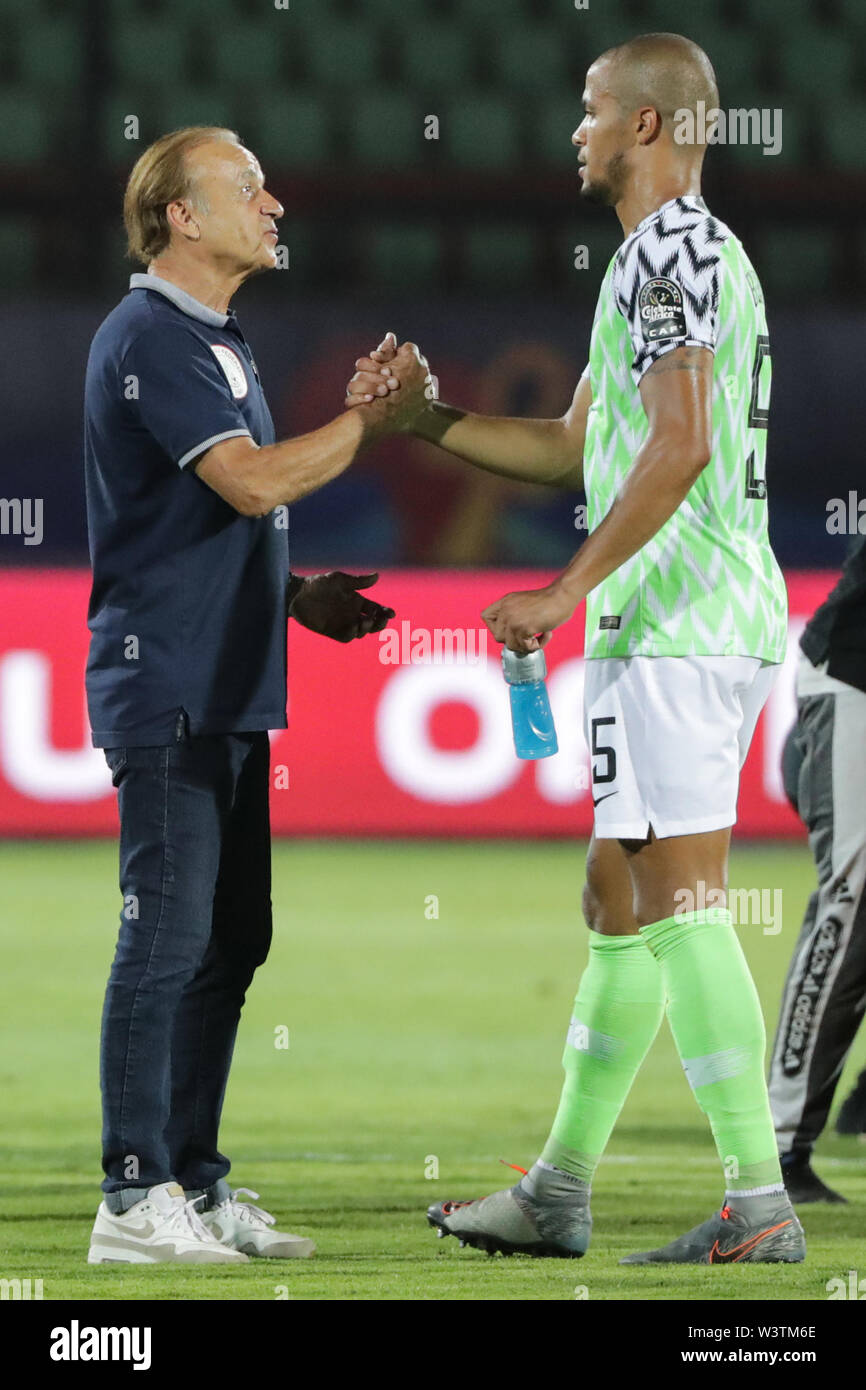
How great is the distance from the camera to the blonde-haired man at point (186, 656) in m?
3.31

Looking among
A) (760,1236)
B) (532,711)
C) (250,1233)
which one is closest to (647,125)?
(532,711)

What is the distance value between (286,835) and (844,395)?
12.8 feet

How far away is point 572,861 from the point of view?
9.89 m

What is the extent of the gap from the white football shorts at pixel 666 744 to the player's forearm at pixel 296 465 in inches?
22.4

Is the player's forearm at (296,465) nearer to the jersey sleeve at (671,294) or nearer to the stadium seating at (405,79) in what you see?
the jersey sleeve at (671,294)

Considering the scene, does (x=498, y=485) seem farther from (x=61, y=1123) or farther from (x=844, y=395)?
(x=61, y=1123)

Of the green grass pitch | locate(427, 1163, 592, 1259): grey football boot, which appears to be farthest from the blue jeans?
locate(427, 1163, 592, 1259): grey football boot

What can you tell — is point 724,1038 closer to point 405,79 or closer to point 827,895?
point 827,895

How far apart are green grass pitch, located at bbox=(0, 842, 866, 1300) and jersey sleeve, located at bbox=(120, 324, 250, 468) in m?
1.33

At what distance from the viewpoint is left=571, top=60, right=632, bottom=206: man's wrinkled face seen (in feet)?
11.1

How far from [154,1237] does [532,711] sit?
1044mm

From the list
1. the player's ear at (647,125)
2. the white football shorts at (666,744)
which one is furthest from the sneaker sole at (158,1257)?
→ the player's ear at (647,125)

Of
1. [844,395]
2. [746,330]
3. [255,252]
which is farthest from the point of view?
[844,395]

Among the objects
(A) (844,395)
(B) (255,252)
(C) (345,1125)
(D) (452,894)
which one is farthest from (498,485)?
(B) (255,252)
